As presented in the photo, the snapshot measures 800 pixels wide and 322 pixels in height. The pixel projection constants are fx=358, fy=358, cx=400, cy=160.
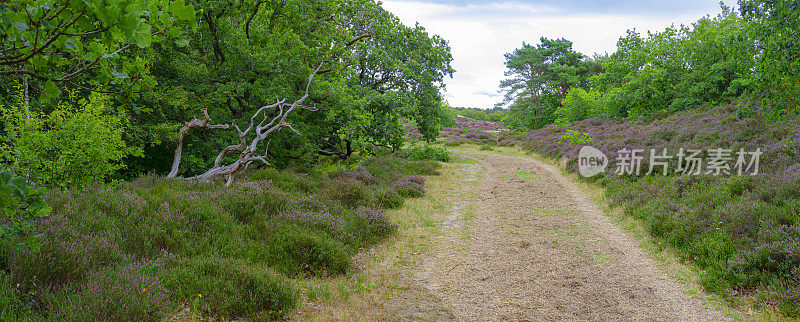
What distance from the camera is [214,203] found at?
7.19 m

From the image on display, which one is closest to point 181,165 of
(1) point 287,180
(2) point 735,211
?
(1) point 287,180

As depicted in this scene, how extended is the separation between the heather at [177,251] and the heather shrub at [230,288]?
0.04 feet

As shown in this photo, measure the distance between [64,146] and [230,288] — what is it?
5.46m

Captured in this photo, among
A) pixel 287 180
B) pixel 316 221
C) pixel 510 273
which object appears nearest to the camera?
pixel 510 273

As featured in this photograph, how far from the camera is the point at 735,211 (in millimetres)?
6992

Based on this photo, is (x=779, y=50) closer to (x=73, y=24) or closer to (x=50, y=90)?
(x=73, y=24)

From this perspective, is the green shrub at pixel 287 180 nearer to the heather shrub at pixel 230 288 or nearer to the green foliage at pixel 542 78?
the heather shrub at pixel 230 288

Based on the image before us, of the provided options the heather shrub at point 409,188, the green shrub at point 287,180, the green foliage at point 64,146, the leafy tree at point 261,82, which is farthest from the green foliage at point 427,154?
the green foliage at point 64,146

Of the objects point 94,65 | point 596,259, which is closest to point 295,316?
point 94,65

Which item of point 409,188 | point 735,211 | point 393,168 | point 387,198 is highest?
point 735,211

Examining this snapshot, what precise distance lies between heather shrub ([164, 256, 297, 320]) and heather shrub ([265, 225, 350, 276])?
784 millimetres

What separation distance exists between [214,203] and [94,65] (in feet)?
17.0

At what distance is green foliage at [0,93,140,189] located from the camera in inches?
269

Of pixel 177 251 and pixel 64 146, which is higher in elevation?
pixel 64 146
